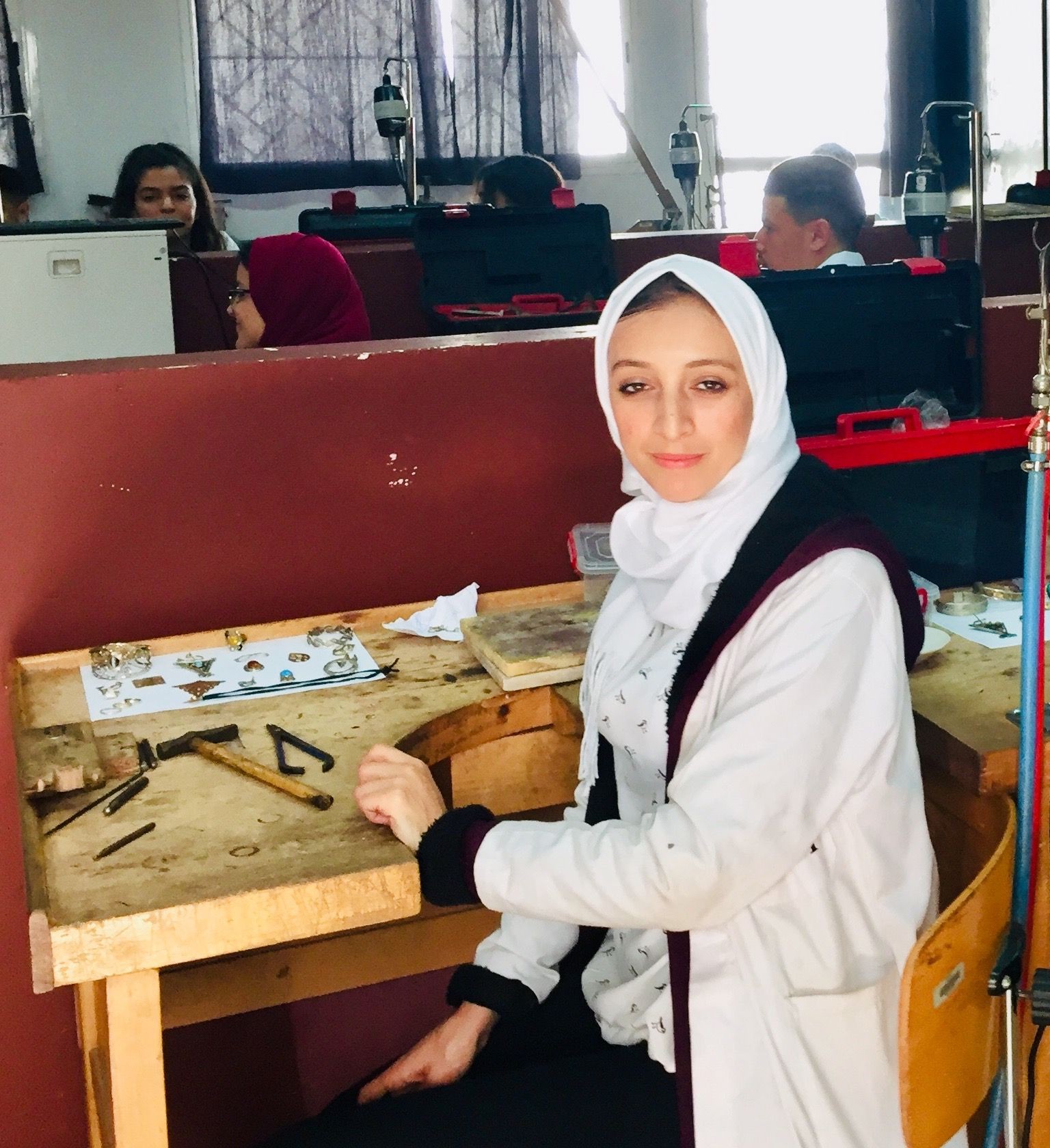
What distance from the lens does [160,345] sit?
2.60 meters

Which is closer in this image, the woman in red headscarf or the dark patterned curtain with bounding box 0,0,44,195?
the woman in red headscarf

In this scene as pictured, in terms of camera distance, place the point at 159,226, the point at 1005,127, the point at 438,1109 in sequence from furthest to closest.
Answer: the point at 1005,127, the point at 159,226, the point at 438,1109

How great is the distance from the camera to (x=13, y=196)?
14.3 ft

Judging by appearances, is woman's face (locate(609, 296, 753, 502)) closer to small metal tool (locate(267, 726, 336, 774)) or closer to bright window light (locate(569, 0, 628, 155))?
small metal tool (locate(267, 726, 336, 774))

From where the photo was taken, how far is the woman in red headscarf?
254 centimetres

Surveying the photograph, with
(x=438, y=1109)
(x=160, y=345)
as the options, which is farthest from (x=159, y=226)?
(x=438, y=1109)

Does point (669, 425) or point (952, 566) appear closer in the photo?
point (669, 425)

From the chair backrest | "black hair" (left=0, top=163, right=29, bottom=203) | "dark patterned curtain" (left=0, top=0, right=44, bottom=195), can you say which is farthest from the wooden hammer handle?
"dark patterned curtain" (left=0, top=0, right=44, bottom=195)

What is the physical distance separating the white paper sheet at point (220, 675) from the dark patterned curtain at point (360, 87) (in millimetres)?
4212

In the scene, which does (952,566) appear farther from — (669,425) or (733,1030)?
(733,1030)

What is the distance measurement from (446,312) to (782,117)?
4007 millimetres

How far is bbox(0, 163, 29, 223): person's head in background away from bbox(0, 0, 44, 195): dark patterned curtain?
17.5 inches

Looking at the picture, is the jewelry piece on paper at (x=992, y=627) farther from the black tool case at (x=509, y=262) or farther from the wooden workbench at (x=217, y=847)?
the black tool case at (x=509, y=262)

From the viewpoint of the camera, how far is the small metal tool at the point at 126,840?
3.39ft
